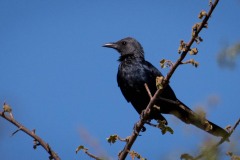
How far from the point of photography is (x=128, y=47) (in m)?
6.80

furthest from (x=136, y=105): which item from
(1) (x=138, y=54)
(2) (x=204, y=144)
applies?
(2) (x=204, y=144)

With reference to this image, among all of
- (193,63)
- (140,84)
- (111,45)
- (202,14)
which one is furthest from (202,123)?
(111,45)

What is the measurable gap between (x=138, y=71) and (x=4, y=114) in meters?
3.69

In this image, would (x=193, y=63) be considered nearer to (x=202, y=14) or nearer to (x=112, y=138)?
(x=202, y=14)

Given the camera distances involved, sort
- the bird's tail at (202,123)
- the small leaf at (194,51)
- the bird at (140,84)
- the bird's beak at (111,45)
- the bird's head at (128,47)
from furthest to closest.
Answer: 1. the bird's beak at (111,45)
2. the bird's head at (128,47)
3. the bird at (140,84)
4. the small leaf at (194,51)
5. the bird's tail at (202,123)

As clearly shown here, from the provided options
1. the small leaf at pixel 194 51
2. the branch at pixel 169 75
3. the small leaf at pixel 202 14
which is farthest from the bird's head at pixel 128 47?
the small leaf at pixel 202 14

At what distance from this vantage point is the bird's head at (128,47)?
658 cm

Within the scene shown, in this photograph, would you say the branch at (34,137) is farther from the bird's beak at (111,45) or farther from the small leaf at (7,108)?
the bird's beak at (111,45)

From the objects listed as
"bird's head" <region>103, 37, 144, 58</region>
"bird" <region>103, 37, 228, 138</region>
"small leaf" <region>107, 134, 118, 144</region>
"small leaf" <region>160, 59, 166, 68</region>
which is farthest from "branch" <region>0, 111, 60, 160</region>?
"bird's head" <region>103, 37, 144, 58</region>

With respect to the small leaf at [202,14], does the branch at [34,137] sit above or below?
below

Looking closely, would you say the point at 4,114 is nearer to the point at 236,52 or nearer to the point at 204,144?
the point at 204,144

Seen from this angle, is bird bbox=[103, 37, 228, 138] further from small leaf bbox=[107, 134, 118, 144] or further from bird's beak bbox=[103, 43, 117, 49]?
small leaf bbox=[107, 134, 118, 144]

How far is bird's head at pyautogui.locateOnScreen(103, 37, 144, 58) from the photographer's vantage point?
259 inches

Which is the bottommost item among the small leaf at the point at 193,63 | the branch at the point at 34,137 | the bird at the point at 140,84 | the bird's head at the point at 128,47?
the branch at the point at 34,137
